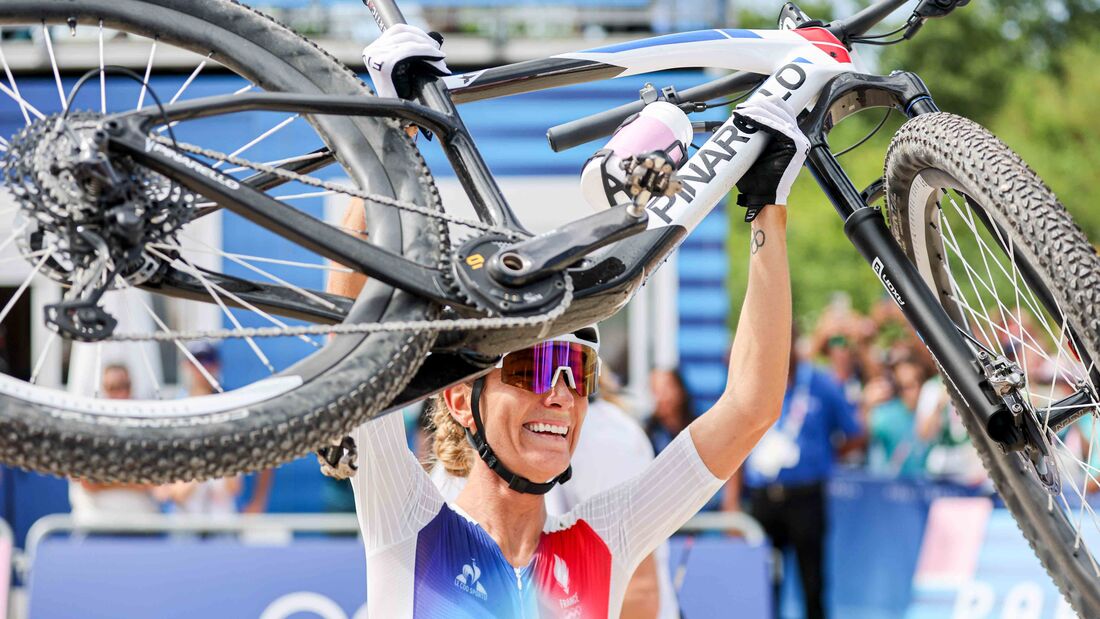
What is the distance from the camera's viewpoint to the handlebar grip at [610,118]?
3.65 meters

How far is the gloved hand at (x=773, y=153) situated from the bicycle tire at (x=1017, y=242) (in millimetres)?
265

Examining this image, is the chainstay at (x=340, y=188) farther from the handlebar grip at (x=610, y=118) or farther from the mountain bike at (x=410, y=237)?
the handlebar grip at (x=610, y=118)

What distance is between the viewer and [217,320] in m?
9.30

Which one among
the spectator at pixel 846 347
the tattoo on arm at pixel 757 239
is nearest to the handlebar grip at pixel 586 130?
the tattoo on arm at pixel 757 239

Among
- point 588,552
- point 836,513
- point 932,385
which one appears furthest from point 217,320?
point 588,552

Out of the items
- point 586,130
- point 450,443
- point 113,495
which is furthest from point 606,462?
point 113,495

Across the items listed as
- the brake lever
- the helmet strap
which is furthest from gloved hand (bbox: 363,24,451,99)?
the brake lever

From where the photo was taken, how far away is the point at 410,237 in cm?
281

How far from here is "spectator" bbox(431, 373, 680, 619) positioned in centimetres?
489

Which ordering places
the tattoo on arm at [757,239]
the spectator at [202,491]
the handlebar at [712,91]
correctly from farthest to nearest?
the spectator at [202,491]
the handlebar at [712,91]
the tattoo on arm at [757,239]

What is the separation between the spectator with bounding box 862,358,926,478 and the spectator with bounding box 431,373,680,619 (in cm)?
422

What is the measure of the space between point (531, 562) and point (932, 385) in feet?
22.1

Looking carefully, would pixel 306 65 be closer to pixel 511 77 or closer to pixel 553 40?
pixel 511 77

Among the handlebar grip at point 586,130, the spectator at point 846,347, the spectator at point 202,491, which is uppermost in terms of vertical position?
the spectator at point 846,347
